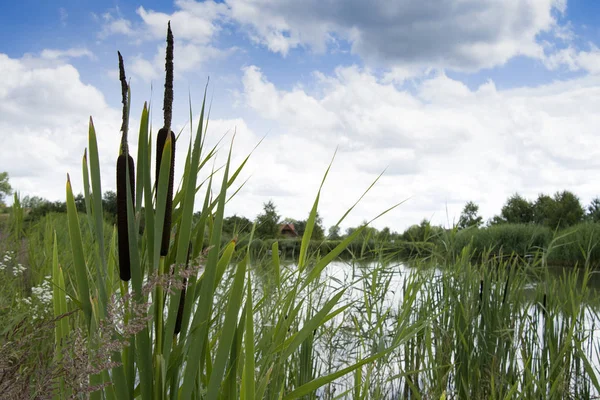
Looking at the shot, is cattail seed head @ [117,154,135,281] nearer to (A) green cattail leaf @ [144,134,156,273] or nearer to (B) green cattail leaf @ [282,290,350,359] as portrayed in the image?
(A) green cattail leaf @ [144,134,156,273]

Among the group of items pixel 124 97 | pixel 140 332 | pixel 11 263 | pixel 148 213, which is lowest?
pixel 11 263

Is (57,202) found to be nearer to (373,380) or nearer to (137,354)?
(373,380)

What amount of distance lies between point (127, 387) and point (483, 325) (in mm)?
3532

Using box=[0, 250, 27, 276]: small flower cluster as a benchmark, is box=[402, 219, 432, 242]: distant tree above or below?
above

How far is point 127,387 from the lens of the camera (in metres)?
1.05

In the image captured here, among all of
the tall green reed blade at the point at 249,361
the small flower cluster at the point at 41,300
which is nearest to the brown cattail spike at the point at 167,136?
the tall green reed blade at the point at 249,361

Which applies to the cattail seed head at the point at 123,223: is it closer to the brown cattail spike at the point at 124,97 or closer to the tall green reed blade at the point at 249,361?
the brown cattail spike at the point at 124,97

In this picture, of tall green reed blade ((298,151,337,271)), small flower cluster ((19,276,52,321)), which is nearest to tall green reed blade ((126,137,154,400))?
tall green reed blade ((298,151,337,271))

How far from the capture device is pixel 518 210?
114ft

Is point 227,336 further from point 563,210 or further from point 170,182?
point 563,210

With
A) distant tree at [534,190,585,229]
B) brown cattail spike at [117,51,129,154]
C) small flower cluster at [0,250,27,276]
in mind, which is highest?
distant tree at [534,190,585,229]

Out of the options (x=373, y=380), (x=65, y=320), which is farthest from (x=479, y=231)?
(x=65, y=320)

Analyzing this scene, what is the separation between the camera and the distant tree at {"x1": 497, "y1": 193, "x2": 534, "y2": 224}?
114 ft

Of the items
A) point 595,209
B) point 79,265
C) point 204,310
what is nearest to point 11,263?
point 79,265
